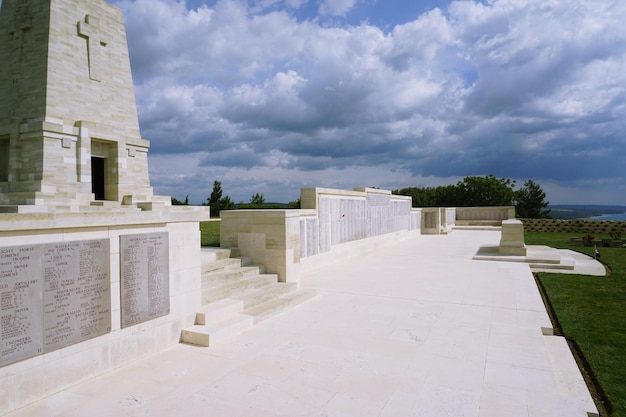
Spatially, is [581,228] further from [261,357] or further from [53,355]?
[53,355]

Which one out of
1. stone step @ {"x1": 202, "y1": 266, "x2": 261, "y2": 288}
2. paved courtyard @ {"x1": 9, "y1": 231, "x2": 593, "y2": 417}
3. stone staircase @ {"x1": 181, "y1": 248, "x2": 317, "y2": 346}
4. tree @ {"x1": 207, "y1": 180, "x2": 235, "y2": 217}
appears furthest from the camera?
tree @ {"x1": 207, "y1": 180, "x2": 235, "y2": 217}

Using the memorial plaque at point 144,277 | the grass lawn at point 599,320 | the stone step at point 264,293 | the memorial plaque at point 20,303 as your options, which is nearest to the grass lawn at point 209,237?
the stone step at point 264,293

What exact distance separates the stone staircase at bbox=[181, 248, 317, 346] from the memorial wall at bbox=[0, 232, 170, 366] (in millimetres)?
713

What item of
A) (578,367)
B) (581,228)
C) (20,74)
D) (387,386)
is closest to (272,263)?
(387,386)

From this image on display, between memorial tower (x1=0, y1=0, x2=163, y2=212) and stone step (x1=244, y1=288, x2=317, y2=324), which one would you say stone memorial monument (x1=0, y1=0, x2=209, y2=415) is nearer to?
memorial tower (x1=0, y1=0, x2=163, y2=212)

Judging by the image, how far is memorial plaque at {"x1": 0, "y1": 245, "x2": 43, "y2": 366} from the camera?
10.8 ft

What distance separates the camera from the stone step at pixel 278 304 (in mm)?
6086

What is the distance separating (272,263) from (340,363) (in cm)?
381

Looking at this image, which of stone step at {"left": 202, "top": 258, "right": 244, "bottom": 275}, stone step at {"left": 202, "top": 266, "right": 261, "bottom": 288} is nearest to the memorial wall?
stone step at {"left": 202, "top": 266, "right": 261, "bottom": 288}

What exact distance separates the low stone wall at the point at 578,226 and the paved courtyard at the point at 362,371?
25.6 metres

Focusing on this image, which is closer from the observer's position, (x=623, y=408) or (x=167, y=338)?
(x=623, y=408)

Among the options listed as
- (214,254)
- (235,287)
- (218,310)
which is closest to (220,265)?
(214,254)

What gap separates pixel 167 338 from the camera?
5008 mm

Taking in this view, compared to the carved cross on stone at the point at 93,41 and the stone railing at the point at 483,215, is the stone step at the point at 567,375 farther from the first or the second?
the stone railing at the point at 483,215
